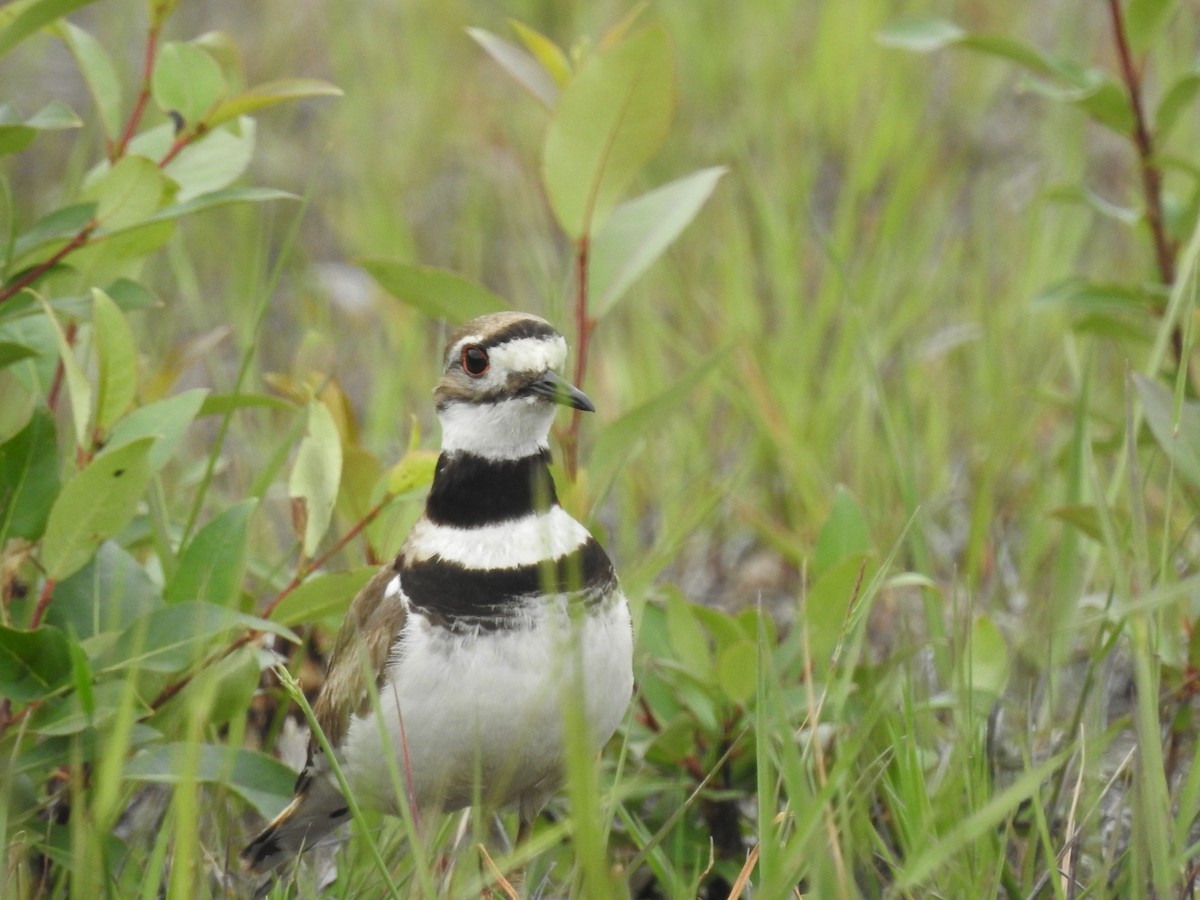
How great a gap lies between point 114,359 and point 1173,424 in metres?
1.88

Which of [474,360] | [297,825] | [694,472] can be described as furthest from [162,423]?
[694,472]

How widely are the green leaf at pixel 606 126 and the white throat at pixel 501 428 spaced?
1.48ft

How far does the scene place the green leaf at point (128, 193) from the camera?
2809 millimetres

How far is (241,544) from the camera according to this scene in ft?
9.36

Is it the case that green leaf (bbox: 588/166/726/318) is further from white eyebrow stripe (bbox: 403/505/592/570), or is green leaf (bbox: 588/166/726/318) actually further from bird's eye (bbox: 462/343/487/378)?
white eyebrow stripe (bbox: 403/505/592/570)

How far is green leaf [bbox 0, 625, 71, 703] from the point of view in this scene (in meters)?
2.61

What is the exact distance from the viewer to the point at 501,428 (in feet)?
9.45

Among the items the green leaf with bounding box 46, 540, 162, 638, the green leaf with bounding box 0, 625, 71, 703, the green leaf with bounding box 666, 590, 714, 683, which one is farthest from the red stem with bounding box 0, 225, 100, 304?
the green leaf with bounding box 666, 590, 714, 683

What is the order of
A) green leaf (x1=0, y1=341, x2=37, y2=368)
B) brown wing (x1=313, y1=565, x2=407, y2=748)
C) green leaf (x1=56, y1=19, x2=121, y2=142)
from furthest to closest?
green leaf (x1=56, y1=19, x2=121, y2=142) → brown wing (x1=313, y1=565, x2=407, y2=748) → green leaf (x1=0, y1=341, x2=37, y2=368)

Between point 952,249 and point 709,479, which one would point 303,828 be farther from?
point 952,249

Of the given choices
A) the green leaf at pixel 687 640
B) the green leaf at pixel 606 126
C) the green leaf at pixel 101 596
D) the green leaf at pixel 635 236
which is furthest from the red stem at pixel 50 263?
the green leaf at pixel 687 640

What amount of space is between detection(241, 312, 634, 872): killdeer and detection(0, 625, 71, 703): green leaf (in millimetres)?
514

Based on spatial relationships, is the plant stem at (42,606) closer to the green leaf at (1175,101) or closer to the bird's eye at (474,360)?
the bird's eye at (474,360)

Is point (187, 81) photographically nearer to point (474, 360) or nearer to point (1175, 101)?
point (474, 360)
